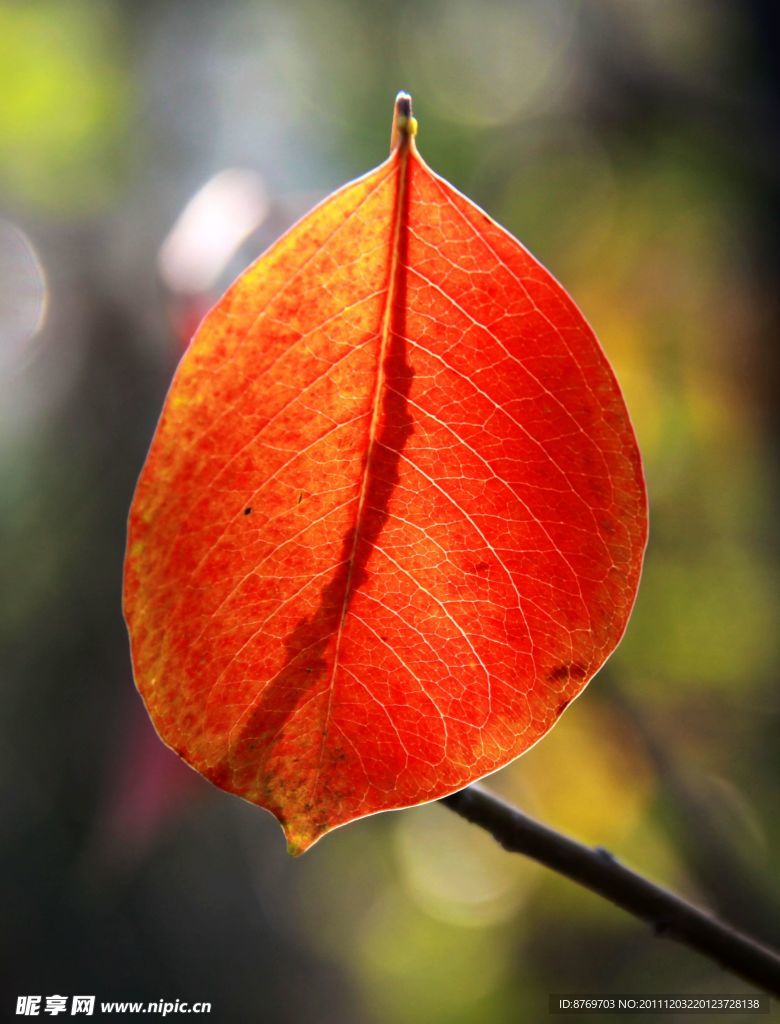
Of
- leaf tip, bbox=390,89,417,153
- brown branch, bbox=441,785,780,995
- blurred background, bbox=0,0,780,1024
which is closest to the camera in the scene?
leaf tip, bbox=390,89,417,153

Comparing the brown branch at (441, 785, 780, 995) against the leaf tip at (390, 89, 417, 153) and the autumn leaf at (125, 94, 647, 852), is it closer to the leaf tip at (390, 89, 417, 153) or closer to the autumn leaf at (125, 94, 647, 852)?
the autumn leaf at (125, 94, 647, 852)

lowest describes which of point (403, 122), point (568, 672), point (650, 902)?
point (650, 902)

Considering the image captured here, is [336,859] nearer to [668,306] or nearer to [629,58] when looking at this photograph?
[668,306]

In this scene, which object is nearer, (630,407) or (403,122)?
(403,122)

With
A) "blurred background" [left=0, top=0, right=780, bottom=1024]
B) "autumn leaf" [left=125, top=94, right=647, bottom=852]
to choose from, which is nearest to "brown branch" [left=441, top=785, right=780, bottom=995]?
"autumn leaf" [left=125, top=94, right=647, bottom=852]

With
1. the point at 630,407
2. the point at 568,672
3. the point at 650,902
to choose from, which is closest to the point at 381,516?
the point at 568,672

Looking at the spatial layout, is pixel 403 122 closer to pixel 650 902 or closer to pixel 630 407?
pixel 650 902

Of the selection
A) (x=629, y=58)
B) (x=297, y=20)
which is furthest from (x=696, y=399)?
(x=297, y=20)
